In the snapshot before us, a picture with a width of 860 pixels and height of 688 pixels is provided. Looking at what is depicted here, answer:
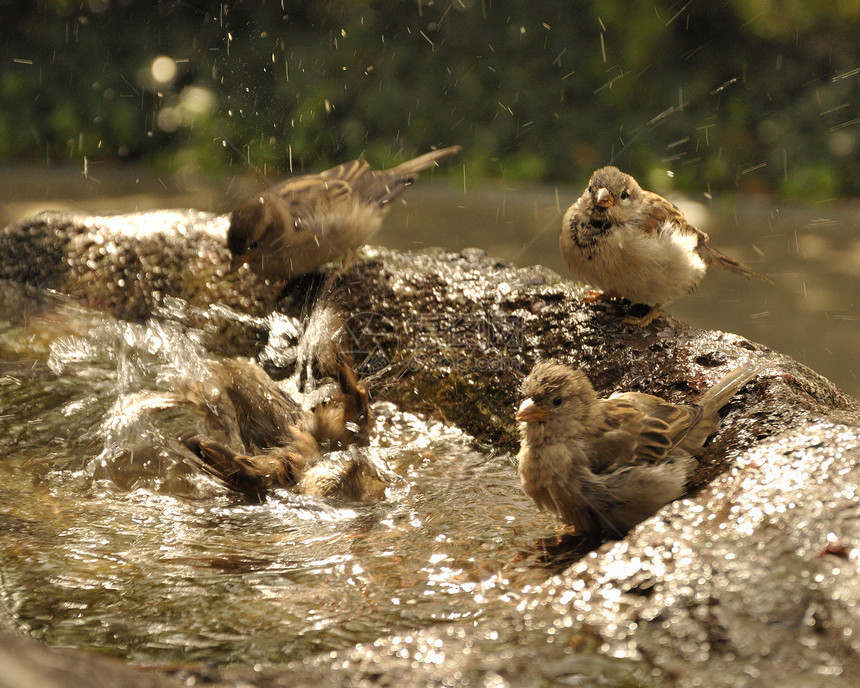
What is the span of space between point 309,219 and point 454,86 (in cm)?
605

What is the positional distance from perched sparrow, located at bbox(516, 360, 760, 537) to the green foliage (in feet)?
22.8

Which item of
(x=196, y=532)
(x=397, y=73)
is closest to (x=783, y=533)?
(x=196, y=532)

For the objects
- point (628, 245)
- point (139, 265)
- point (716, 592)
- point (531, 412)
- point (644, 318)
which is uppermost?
point (628, 245)

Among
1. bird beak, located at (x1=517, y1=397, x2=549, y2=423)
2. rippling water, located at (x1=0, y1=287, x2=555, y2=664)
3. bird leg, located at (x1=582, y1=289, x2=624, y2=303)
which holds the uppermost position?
bird leg, located at (x1=582, y1=289, x2=624, y2=303)

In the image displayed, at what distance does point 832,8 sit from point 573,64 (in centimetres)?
256

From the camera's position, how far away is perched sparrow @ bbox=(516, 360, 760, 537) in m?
2.78

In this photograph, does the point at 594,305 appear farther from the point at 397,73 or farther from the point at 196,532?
the point at 397,73

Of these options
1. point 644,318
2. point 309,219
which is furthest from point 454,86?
point 644,318

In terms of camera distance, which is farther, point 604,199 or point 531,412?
point 604,199

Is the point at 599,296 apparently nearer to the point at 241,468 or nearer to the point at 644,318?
the point at 644,318

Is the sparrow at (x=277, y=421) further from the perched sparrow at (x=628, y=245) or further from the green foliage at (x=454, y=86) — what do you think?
the green foliage at (x=454, y=86)

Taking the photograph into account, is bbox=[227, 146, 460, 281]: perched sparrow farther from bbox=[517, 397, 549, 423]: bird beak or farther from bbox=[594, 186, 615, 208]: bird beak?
bbox=[517, 397, 549, 423]: bird beak

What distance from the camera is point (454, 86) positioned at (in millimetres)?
10344

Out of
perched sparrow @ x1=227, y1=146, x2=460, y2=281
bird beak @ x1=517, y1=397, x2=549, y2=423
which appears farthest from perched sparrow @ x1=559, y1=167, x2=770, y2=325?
perched sparrow @ x1=227, y1=146, x2=460, y2=281
